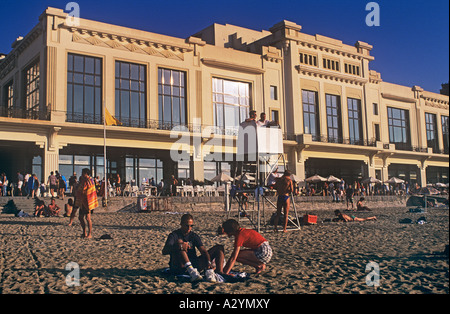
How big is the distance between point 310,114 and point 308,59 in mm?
4580

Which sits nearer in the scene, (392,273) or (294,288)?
(294,288)

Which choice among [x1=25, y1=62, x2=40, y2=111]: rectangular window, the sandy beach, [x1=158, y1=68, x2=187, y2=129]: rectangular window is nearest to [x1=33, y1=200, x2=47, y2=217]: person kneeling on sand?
the sandy beach

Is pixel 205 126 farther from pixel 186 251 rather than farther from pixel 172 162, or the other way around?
pixel 186 251

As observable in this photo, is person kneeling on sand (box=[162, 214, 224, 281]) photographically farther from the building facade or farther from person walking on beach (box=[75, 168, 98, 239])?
the building facade

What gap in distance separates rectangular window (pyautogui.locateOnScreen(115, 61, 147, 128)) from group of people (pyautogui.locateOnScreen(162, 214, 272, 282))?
2461 centimetres

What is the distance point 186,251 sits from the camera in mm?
6230

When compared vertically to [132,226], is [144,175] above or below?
above

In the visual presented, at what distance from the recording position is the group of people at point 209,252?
6.05 meters

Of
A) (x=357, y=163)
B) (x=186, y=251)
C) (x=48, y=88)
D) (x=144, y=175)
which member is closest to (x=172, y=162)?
(x=144, y=175)

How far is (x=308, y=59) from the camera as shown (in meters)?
39.0

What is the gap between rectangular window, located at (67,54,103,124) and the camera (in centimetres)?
2870

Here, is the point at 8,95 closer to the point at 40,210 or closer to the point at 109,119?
the point at 109,119
